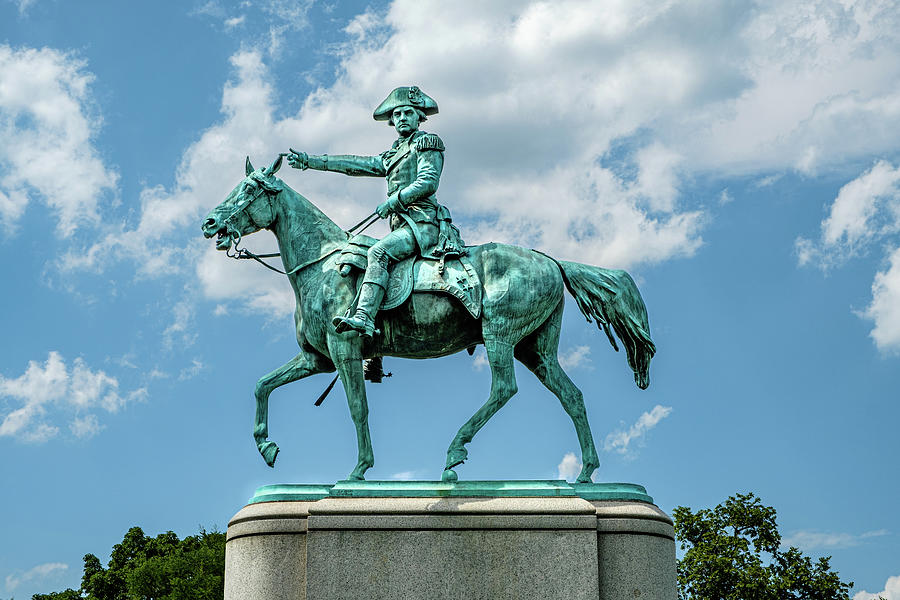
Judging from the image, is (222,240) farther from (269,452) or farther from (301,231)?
(269,452)

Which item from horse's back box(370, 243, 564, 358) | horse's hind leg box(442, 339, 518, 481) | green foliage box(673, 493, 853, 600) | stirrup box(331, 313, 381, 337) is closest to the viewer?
stirrup box(331, 313, 381, 337)

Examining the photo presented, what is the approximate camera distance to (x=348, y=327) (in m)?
11.9

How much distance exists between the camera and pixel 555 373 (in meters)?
13.0

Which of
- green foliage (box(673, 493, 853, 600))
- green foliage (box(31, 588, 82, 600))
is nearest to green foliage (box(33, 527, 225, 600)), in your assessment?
green foliage (box(31, 588, 82, 600))

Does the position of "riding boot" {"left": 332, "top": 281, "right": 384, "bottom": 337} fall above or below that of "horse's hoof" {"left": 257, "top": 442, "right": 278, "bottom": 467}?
above

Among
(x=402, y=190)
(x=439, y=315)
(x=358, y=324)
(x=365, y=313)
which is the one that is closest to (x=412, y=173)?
(x=402, y=190)

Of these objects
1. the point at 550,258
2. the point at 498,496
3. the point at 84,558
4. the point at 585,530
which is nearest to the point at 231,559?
the point at 498,496

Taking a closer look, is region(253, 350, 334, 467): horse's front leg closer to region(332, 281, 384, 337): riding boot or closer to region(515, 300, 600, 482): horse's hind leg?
region(332, 281, 384, 337): riding boot

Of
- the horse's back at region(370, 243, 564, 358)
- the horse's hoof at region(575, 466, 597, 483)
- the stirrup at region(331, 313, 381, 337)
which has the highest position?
the horse's back at region(370, 243, 564, 358)

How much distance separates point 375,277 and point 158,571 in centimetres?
3047

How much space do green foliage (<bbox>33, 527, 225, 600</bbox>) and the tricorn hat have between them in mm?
26471

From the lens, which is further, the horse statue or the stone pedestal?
the horse statue

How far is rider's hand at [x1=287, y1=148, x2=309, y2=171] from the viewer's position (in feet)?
44.0

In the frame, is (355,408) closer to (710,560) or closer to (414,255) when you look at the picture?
(414,255)
